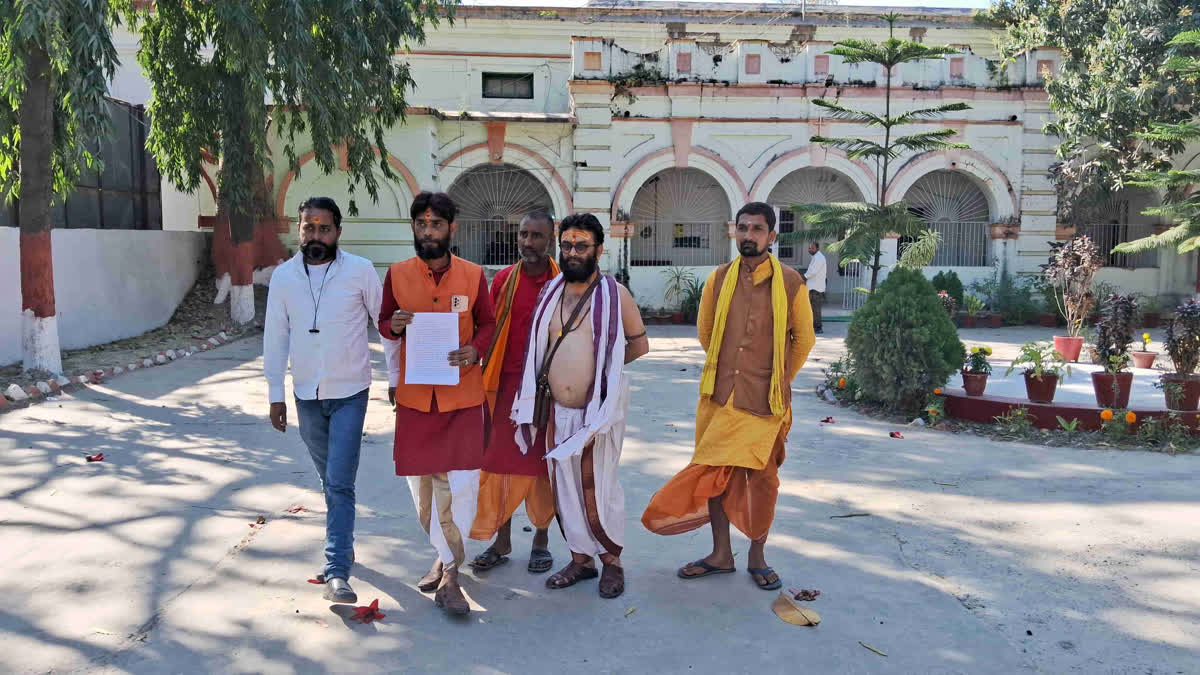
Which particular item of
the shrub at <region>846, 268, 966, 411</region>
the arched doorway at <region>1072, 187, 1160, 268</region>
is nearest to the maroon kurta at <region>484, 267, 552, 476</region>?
the shrub at <region>846, 268, 966, 411</region>

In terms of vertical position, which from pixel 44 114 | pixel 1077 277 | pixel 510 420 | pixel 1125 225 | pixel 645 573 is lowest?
pixel 645 573

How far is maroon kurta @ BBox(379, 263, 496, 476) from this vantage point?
12.9 ft

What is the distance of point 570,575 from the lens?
4148 mm

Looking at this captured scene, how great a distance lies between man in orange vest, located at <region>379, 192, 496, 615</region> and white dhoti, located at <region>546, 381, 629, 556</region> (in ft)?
1.21

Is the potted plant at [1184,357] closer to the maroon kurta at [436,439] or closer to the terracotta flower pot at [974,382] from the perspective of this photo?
the terracotta flower pot at [974,382]

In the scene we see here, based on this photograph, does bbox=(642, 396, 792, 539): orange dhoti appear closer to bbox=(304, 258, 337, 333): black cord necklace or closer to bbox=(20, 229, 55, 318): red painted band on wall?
bbox=(304, 258, 337, 333): black cord necklace

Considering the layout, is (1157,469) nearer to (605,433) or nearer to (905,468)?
(905,468)

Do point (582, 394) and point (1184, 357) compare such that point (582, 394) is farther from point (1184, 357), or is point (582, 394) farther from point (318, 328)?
point (1184, 357)

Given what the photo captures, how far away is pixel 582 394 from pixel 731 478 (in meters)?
0.81

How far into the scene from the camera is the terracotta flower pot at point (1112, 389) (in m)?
7.39

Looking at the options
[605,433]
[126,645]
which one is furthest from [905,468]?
[126,645]

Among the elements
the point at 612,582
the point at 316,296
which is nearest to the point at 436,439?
the point at 316,296

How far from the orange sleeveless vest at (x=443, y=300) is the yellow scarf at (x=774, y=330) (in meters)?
1.09

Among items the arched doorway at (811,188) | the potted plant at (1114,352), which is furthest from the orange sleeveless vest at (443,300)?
the arched doorway at (811,188)
